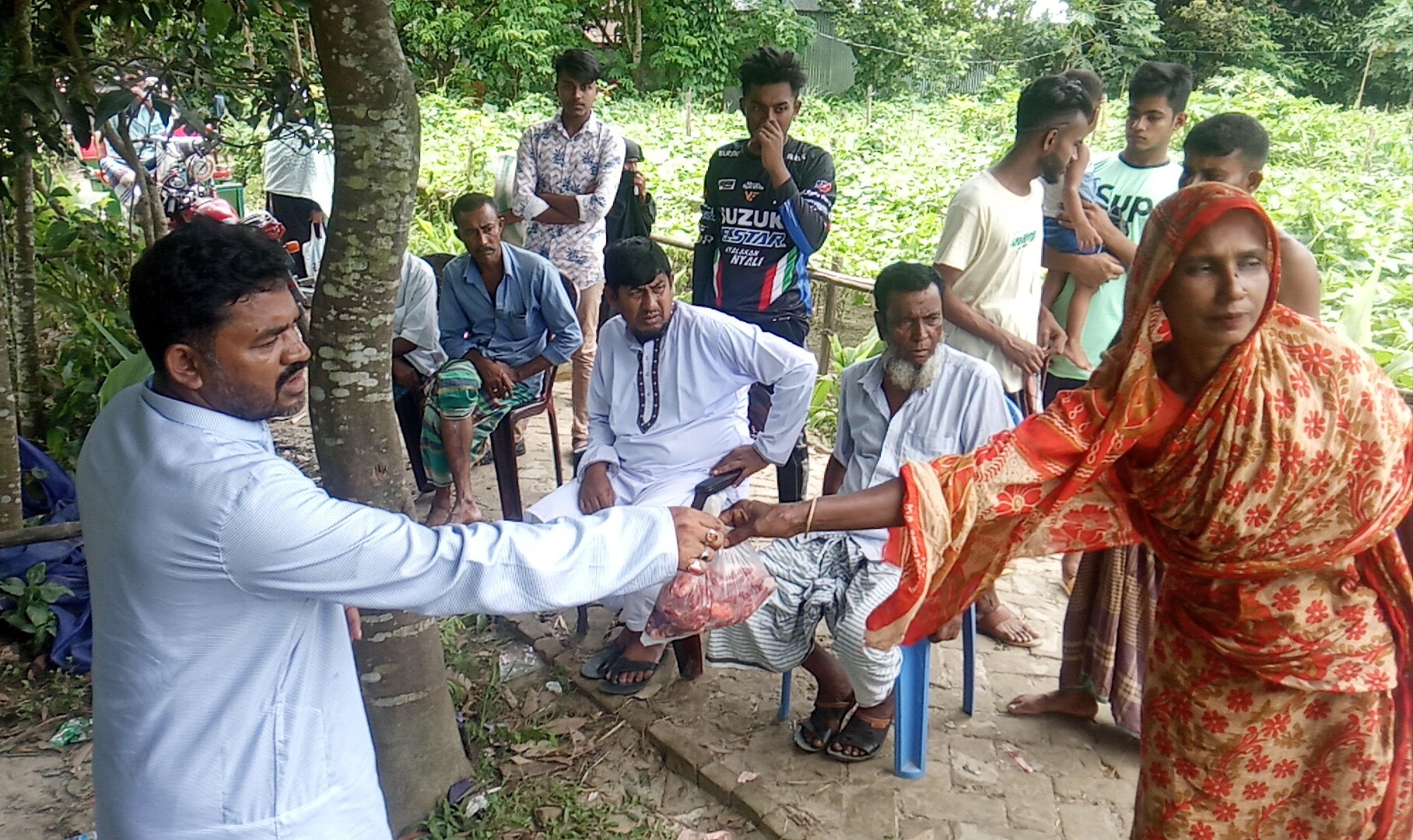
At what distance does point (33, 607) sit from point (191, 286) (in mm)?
2847

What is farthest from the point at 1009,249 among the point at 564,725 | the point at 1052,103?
the point at 564,725

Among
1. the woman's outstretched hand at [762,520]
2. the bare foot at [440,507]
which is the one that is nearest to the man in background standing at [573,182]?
the bare foot at [440,507]

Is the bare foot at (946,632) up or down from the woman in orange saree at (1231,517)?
down

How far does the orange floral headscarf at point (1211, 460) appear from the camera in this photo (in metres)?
1.87

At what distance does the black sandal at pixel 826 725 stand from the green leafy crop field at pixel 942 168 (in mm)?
3548

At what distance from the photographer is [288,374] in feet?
5.46

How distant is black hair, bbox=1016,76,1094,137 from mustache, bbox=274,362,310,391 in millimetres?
2763

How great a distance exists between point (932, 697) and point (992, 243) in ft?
5.50

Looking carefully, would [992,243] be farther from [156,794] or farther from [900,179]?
[900,179]

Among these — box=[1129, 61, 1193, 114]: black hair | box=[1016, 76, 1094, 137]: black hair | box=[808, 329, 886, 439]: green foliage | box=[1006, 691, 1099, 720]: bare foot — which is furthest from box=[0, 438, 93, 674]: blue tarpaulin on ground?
box=[1129, 61, 1193, 114]: black hair

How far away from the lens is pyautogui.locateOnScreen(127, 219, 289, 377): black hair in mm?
1550

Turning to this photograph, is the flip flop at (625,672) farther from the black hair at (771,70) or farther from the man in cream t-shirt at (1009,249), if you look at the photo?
the black hair at (771,70)

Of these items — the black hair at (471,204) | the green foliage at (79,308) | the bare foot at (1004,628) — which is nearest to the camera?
the bare foot at (1004,628)

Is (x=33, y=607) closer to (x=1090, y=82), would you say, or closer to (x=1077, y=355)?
(x=1077, y=355)
